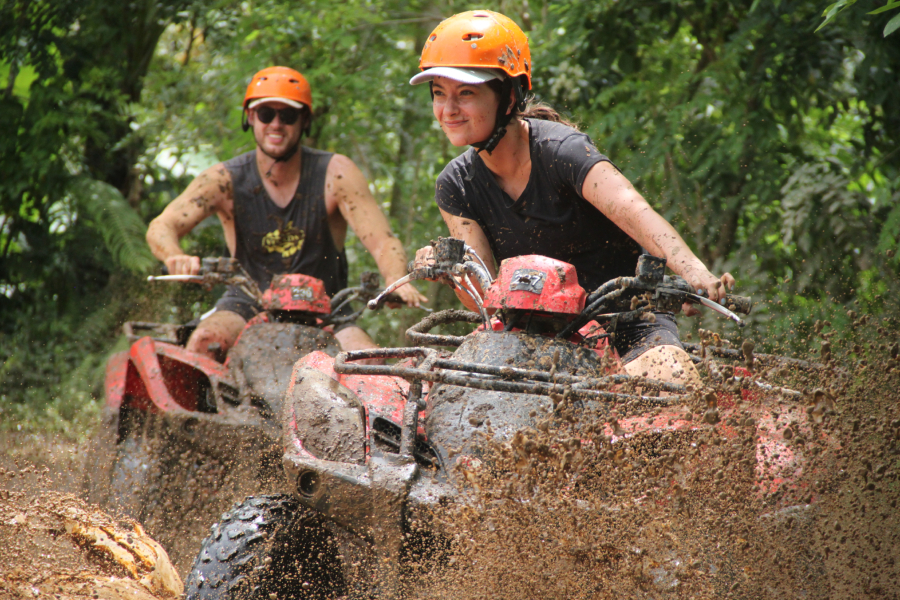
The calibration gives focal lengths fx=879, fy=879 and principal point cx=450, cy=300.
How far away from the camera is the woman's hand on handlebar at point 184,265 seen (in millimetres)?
4609

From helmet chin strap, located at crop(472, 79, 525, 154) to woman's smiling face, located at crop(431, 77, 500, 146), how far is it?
0.8 inches

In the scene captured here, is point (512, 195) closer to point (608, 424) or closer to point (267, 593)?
point (608, 424)

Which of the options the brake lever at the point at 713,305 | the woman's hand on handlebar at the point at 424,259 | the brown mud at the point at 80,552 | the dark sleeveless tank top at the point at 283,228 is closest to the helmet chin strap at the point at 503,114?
the woman's hand on handlebar at the point at 424,259

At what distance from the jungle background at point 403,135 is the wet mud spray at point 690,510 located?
7.57ft

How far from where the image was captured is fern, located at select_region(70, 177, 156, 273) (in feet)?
27.2

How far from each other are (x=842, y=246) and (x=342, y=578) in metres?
4.36

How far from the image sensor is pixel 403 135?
8.68 m

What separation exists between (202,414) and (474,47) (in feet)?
6.99

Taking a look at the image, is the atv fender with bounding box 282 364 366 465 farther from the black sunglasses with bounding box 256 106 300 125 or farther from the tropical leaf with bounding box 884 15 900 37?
the black sunglasses with bounding box 256 106 300 125

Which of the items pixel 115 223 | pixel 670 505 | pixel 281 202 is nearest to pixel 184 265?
pixel 281 202

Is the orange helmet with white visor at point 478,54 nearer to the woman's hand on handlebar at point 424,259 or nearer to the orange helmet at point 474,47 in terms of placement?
the orange helmet at point 474,47

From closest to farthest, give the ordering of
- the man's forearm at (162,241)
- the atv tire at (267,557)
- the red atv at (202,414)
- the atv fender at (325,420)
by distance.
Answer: the atv fender at (325,420), the atv tire at (267,557), the red atv at (202,414), the man's forearm at (162,241)

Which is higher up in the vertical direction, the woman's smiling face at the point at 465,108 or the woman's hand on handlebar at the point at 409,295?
the woman's smiling face at the point at 465,108

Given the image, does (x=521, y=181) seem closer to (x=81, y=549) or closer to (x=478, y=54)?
(x=478, y=54)
